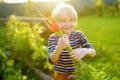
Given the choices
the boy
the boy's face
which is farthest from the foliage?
the boy's face

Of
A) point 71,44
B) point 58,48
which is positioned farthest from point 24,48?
point 58,48

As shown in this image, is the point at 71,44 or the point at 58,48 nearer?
the point at 58,48

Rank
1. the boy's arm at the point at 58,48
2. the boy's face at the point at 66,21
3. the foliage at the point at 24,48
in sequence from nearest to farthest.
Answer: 1. the boy's arm at the point at 58,48
2. the boy's face at the point at 66,21
3. the foliage at the point at 24,48

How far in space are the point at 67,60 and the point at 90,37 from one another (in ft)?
28.1

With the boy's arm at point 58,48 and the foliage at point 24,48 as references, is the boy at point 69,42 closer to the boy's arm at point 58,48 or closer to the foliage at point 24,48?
the boy's arm at point 58,48

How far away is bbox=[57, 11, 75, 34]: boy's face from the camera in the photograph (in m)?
3.96

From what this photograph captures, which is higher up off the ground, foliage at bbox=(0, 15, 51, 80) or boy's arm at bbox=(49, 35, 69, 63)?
boy's arm at bbox=(49, 35, 69, 63)

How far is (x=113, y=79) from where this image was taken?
402 cm

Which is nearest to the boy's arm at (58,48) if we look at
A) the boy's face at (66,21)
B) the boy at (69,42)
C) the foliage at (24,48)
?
the boy at (69,42)

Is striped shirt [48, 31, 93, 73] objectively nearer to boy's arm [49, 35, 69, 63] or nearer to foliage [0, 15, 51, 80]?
boy's arm [49, 35, 69, 63]

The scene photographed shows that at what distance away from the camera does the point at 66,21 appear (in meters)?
3.97

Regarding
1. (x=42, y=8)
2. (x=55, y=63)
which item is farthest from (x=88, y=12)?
(x=55, y=63)

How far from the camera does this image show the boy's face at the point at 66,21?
3963 mm

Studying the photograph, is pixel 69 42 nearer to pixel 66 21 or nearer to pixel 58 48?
pixel 66 21
